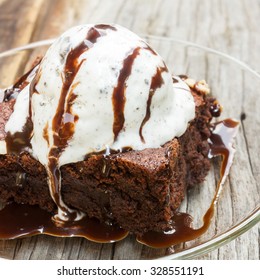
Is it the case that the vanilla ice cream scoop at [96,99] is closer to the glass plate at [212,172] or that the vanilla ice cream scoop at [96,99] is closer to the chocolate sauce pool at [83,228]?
the chocolate sauce pool at [83,228]

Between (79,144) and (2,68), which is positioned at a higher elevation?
(79,144)

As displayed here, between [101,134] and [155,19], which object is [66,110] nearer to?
[101,134]

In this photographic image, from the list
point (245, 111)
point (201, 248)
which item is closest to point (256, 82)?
point (245, 111)

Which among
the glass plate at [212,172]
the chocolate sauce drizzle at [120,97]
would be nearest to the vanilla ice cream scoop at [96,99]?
the chocolate sauce drizzle at [120,97]

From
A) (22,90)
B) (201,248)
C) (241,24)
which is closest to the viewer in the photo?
(201,248)

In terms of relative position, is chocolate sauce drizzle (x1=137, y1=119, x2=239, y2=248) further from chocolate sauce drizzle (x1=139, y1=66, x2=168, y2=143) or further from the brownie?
chocolate sauce drizzle (x1=139, y1=66, x2=168, y2=143)

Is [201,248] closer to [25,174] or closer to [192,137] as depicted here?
[192,137]
